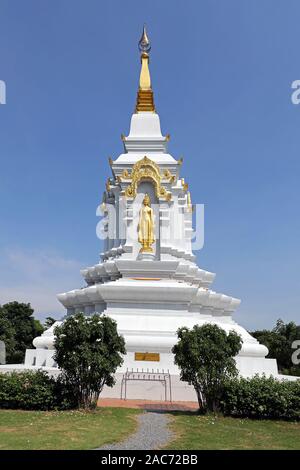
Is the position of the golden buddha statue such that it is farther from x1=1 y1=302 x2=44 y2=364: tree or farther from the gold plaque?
x1=1 y1=302 x2=44 y2=364: tree

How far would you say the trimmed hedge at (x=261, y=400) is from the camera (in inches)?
543

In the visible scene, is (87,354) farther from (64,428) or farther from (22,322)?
(22,322)

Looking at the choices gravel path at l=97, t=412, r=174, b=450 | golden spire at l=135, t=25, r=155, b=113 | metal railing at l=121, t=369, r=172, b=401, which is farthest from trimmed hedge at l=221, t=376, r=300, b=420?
golden spire at l=135, t=25, r=155, b=113

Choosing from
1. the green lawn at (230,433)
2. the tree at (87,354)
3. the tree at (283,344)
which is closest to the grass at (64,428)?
the tree at (87,354)

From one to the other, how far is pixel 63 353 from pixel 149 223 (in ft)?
41.1

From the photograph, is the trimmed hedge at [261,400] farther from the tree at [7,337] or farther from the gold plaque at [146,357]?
the tree at [7,337]

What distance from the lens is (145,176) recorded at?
1062 inches

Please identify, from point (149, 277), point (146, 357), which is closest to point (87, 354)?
point (146, 357)

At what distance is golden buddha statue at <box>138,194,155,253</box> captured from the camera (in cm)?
2559

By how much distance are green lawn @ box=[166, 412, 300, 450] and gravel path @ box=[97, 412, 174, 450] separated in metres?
Answer: 0.26

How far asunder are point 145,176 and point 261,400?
16035 mm

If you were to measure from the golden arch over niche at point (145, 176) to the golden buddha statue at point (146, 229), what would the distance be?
3.57 feet

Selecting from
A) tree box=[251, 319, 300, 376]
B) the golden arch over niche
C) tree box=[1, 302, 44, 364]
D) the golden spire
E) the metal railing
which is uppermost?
the golden spire
